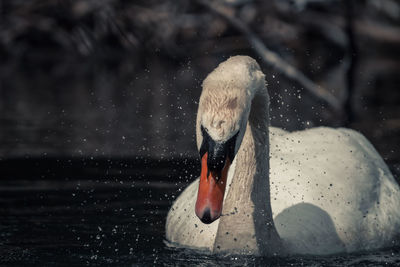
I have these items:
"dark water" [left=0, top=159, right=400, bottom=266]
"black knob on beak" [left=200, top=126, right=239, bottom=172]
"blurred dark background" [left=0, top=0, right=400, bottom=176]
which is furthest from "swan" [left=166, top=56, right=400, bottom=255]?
"blurred dark background" [left=0, top=0, right=400, bottom=176]

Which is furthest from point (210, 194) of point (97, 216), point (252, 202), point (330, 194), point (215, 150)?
point (97, 216)

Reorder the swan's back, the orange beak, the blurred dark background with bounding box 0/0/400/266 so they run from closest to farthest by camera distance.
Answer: the orange beak, the swan's back, the blurred dark background with bounding box 0/0/400/266

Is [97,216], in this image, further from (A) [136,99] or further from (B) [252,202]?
(A) [136,99]

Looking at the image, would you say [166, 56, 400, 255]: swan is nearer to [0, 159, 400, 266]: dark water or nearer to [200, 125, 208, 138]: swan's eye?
[200, 125, 208, 138]: swan's eye

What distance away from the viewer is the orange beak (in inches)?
187

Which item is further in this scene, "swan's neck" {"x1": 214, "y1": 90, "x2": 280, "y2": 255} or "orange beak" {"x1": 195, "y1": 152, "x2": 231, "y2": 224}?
"swan's neck" {"x1": 214, "y1": 90, "x2": 280, "y2": 255}

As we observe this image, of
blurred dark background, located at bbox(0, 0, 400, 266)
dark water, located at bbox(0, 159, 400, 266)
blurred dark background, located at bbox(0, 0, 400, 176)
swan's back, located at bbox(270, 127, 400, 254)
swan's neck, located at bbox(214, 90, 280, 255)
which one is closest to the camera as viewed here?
swan's neck, located at bbox(214, 90, 280, 255)

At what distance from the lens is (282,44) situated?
1891cm

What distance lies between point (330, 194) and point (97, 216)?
7.12 ft

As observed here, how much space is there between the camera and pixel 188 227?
21.0 feet

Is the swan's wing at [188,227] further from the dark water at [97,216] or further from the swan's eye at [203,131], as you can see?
the swan's eye at [203,131]

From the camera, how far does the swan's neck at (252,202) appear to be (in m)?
5.77

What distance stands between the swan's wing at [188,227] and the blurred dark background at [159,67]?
129 inches

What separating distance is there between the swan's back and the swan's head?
1290 mm
